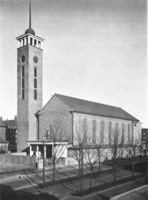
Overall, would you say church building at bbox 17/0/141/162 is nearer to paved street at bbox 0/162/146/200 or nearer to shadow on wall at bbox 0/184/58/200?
paved street at bbox 0/162/146/200

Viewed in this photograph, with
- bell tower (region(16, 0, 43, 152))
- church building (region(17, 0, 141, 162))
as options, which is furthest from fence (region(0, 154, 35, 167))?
bell tower (region(16, 0, 43, 152))

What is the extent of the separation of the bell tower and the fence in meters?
5.68

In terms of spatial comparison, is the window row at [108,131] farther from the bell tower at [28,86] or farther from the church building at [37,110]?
the bell tower at [28,86]

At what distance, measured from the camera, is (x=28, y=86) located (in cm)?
4322

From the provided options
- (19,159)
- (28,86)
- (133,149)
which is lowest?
(19,159)

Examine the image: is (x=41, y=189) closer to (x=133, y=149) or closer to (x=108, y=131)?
(x=133, y=149)

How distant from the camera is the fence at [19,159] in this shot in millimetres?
33306

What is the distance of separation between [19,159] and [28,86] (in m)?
13.5

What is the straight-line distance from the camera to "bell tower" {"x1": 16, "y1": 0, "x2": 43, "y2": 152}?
142 feet

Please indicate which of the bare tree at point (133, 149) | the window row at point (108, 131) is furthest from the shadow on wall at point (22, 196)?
the window row at point (108, 131)

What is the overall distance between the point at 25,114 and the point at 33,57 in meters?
10.5

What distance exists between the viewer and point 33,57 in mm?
44125

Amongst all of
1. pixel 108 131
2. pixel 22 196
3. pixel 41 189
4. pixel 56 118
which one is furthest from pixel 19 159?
Result: pixel 108 131

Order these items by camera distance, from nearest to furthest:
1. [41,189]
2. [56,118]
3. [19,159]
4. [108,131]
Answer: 1. [41,189]
2. [19,159]
3. [56,118]
4. [108,131]
